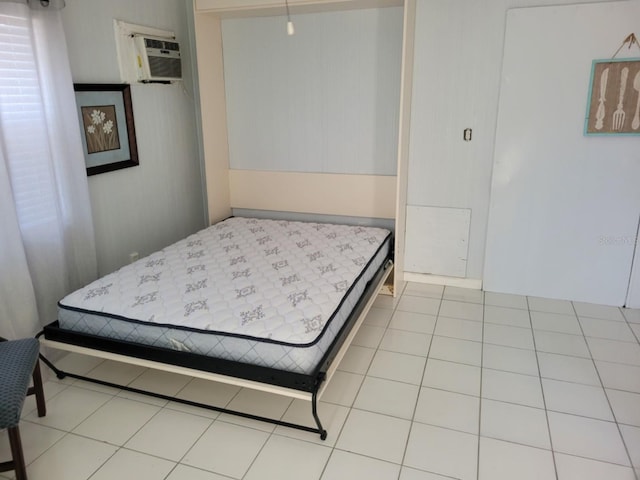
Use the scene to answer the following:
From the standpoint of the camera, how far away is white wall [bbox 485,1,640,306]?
3395 millimetres

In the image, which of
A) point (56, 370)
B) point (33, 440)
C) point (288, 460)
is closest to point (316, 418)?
point (288, 460)

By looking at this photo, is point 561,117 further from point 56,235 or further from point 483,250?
point 56,235

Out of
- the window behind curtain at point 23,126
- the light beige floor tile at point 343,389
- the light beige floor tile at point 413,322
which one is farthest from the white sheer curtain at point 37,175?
the light beige floor tile at point 413,322

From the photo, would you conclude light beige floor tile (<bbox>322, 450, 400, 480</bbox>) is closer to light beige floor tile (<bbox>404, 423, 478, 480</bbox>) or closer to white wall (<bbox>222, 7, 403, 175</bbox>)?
light beige floor tile (<bbox>404, 423, 478, 480</bbox>)

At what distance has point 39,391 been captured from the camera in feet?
8.05

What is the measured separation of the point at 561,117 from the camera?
11.6ft

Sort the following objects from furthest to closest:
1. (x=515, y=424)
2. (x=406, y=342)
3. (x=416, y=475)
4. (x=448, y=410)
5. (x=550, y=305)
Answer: (x=550, y=305)
(x=406, y=342)
(x=448, y=410)
(x=515, y=424)
(x=416, y=475)

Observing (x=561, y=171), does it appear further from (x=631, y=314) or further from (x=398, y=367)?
(x=398, y=367)

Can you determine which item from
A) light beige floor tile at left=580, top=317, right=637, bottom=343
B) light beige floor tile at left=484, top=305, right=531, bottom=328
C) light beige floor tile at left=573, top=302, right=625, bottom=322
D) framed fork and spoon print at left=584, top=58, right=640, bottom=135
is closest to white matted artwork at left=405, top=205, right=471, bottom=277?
light beige floor tile at left=484, top=305, right=531, bottom=328

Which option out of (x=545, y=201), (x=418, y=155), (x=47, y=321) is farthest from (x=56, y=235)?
(x=545, y=201)

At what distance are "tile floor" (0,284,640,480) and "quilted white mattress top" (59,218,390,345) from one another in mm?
496

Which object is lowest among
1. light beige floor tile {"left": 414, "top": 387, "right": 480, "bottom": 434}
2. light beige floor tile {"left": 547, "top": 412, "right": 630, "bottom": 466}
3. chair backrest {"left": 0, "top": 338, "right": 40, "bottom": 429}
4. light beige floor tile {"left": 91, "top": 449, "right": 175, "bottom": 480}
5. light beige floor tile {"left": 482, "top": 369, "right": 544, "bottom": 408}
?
light beige floor tile {"left": 91, "top": 449, "right": 175, "bottom": 480}

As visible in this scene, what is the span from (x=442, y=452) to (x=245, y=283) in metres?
1.36

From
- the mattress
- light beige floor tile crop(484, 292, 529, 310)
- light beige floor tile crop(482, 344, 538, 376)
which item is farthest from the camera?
light beige floor tile crop(484, 292, 529, 310)
